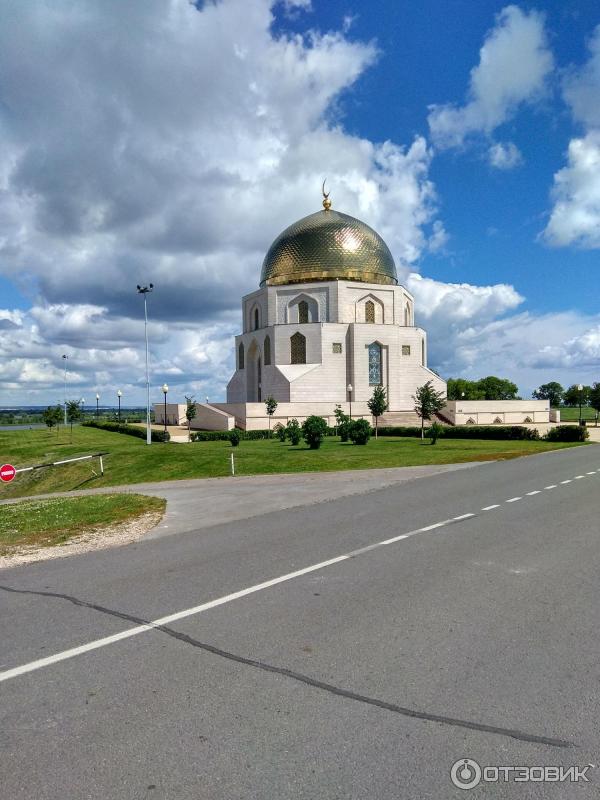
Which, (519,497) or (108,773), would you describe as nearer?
(108,773)

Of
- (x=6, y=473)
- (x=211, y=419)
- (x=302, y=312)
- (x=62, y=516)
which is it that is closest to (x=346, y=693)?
(x=62, y=516)

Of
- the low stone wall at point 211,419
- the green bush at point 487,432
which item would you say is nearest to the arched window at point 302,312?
the low stone wall at point 211,419

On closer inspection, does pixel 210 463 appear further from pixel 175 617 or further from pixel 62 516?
pixel 175 617

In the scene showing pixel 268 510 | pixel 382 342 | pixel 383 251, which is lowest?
pixel 268 510

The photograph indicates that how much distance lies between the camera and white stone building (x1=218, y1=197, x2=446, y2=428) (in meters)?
58.5

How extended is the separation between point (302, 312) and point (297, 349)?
3.86 m

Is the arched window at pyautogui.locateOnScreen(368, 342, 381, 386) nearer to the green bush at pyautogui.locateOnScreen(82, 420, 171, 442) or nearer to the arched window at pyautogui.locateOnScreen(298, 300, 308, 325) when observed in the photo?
the arched window at pyautogui.locateOnScreen(298, 300, 308, 325)

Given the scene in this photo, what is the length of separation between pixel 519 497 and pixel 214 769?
A: 10898mm

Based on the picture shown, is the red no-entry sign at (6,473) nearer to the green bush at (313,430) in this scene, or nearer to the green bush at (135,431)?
the green bush at (313,430)

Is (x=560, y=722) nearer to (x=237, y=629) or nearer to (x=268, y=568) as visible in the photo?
(x=237, y=629)

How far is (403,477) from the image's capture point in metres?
17.3

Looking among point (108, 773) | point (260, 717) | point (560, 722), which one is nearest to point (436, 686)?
point (560, 722)

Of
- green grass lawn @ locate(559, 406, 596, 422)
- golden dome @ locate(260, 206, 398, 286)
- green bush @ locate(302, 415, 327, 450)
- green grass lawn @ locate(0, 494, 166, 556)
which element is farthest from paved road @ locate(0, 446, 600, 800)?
green grass lawn @ locate(559, 406, 596, 422)
